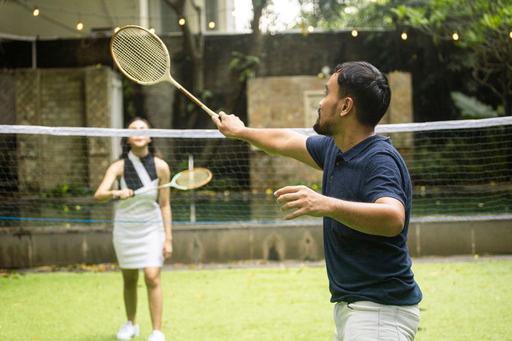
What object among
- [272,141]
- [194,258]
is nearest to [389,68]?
[194,258]

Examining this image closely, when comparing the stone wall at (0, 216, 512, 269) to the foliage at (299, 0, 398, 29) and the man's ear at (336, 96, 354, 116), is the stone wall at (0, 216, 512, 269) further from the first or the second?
the man's ear at (336, 96, 354, 116)

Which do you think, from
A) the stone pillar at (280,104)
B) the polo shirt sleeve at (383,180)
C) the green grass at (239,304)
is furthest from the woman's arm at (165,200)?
the stone pillar at (280,104)

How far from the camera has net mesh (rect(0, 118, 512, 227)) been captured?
493 inches

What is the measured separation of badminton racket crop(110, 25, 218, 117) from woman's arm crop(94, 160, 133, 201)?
1.73 m

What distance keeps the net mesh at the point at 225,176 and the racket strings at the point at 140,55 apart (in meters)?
7.15

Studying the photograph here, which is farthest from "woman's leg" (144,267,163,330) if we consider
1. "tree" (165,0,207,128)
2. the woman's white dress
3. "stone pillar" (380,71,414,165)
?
"tree" (165,0,207,128)

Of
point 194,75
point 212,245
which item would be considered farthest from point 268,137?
point 194,75

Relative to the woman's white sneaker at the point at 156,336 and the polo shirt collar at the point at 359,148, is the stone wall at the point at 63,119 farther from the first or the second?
the polo shirt collar at the point at 359,148

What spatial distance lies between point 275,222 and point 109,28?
8.35 m

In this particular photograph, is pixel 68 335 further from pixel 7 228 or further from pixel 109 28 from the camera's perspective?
pixel 109 28

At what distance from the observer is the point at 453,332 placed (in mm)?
6867

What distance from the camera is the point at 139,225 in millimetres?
6883

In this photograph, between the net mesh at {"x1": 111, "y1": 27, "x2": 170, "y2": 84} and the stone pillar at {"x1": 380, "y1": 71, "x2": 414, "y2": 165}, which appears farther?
the stone pillar at {"x1": 380, "y1": 71, "x2": 414, "y2": 165}

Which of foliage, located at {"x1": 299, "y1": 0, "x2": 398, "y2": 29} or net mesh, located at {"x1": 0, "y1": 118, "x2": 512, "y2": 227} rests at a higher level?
foliage, located at {"x1": 299, "y1": 0, "x2": 398, "y2": 29}
